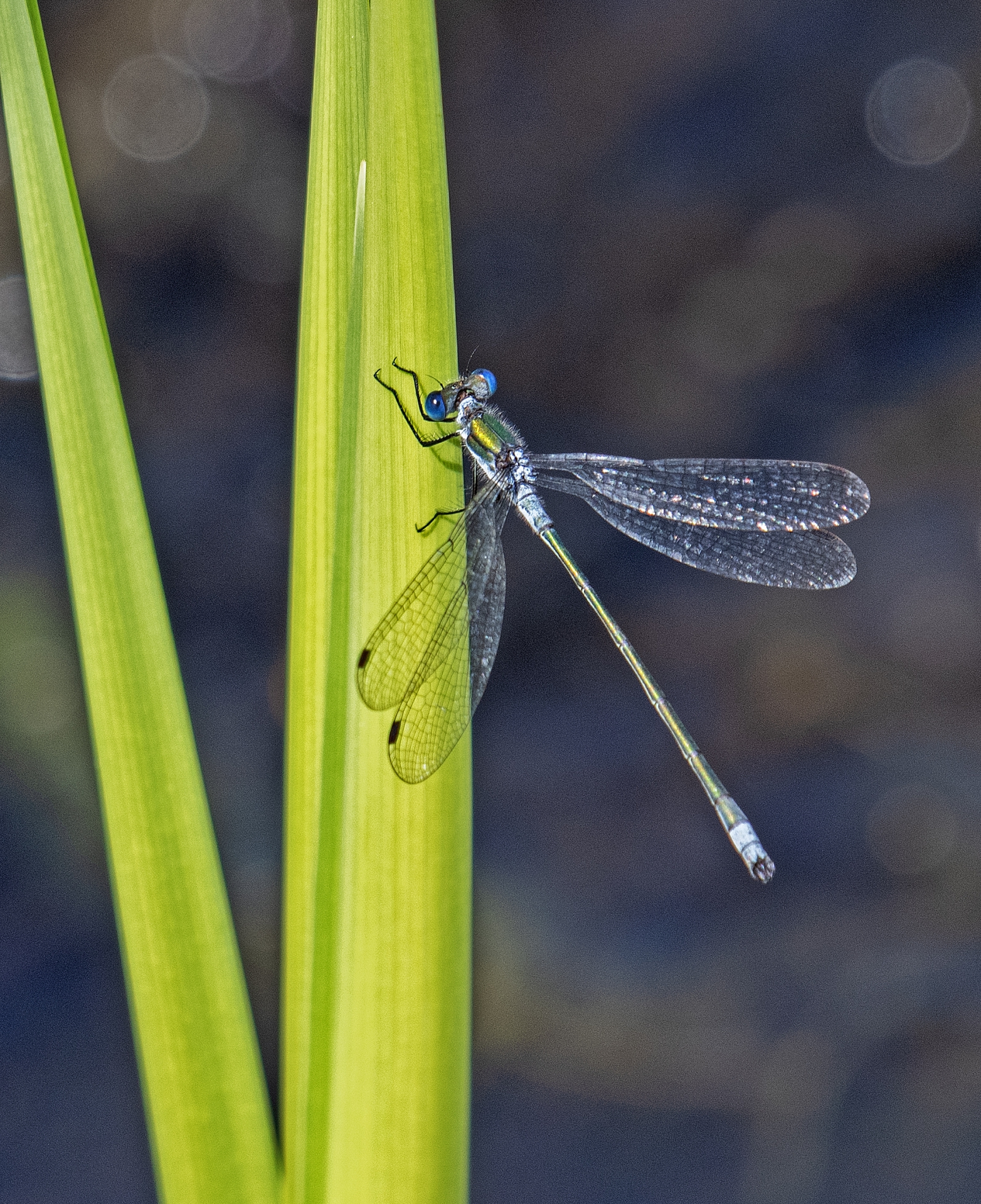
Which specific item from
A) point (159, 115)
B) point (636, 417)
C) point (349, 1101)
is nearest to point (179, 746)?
point (349, 1101)

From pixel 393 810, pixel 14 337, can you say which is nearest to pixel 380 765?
pixel 393 810

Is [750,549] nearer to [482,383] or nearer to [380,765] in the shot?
[482,383]

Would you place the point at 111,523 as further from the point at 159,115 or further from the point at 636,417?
the point at 159,115

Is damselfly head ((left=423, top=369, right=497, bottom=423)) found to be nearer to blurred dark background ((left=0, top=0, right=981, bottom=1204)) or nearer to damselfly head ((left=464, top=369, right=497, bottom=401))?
damselfly head ((left=464, top=369, right=497, bottom=401))

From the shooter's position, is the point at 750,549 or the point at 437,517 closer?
the point at 437,517

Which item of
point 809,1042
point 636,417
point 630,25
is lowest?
point 809,1042
